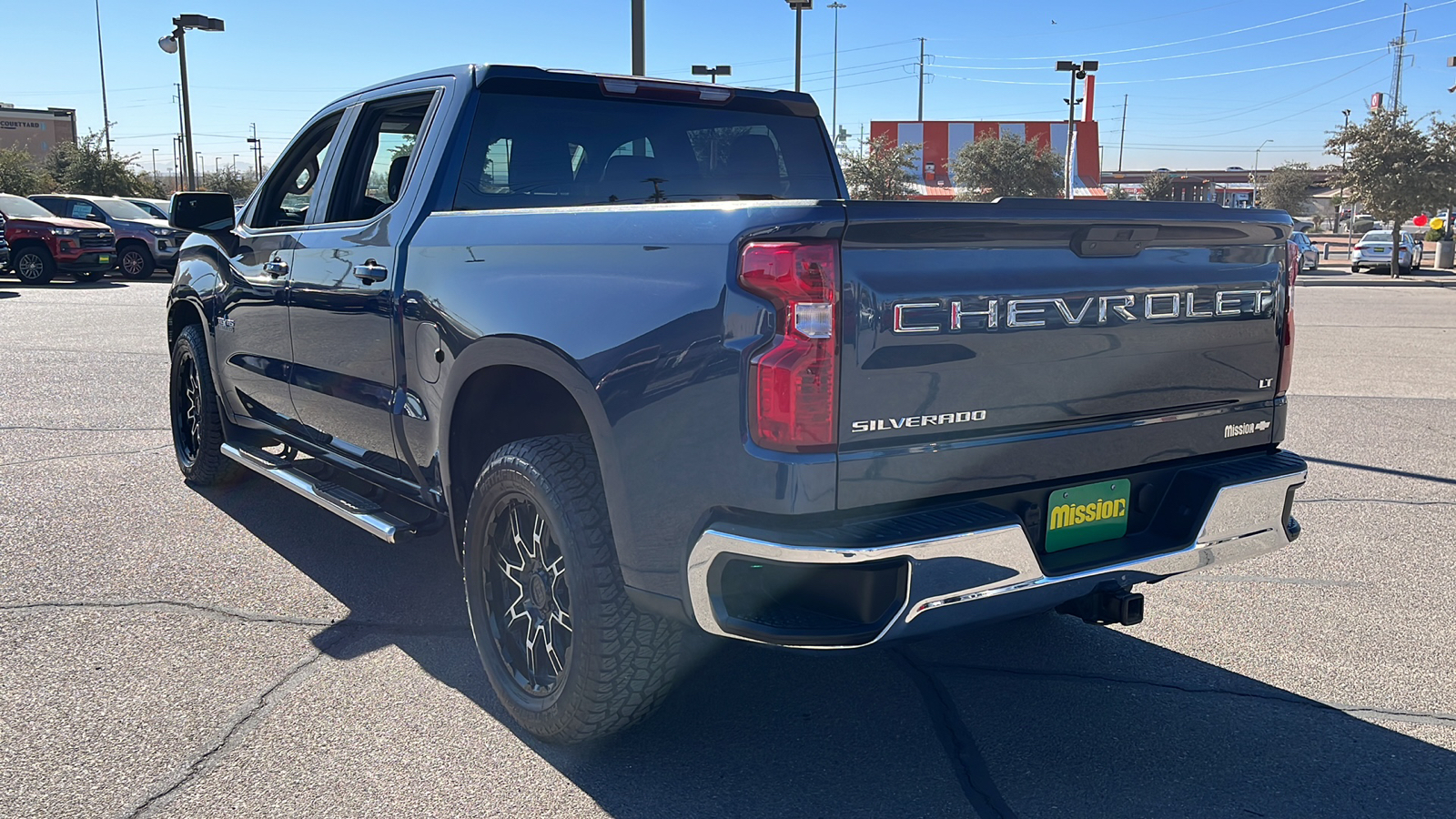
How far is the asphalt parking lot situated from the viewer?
120 inches

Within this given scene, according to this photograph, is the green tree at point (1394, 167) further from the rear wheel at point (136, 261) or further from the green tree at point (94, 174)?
the green tree at point (94, 174)

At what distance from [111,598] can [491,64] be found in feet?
8.26

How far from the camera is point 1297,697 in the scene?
12.1ft

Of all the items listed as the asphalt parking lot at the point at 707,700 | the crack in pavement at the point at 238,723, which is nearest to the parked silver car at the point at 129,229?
the asphalt parking lot at the point at 707,700

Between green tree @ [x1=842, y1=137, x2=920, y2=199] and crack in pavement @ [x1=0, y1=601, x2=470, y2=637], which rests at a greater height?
green tree @ [x1=842, y1=137, x2=920, y2=199]

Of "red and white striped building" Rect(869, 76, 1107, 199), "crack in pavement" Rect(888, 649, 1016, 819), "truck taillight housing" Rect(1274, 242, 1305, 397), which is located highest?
"red and white striped building" Rect(869, 76, 1107, 199)

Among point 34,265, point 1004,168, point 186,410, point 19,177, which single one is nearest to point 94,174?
point 19,177

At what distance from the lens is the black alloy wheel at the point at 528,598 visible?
3.29 meters

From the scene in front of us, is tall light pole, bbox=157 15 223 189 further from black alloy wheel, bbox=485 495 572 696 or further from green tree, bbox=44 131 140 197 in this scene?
black alloy wheel, bbox=485 495 572 696

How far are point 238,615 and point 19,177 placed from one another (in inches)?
1713

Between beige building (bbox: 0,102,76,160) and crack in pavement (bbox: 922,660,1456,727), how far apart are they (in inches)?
3953

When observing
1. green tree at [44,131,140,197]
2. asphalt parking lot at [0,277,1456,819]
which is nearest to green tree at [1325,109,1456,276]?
asphalt parking lot at [0,277,1456,819]

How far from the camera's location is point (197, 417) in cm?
618

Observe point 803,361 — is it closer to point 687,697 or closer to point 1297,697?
point 687,697
